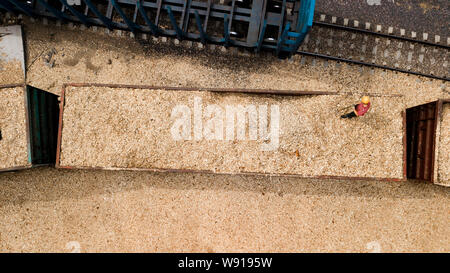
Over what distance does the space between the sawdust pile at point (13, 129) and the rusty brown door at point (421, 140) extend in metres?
6.42

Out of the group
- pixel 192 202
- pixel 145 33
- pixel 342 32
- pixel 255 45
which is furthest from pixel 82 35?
pixel 342 32

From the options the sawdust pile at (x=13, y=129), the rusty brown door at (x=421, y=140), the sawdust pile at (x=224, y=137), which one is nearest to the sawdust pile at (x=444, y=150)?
the rusty brown door at (x=421, y=140)

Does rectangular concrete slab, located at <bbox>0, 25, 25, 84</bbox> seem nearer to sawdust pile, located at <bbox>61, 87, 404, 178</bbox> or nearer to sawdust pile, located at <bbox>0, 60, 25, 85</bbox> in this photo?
sawdust pile, located at <bbox>0, 60, 25, 85</bbox>

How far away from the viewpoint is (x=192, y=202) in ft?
16.4

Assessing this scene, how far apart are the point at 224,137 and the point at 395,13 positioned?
4347 millimetres

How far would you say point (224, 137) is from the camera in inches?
169

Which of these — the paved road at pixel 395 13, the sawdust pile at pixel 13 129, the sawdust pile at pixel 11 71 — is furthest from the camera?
the paved road at pixel 395 13

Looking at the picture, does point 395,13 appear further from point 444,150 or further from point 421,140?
point 444,150

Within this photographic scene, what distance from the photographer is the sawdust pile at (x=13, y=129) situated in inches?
163

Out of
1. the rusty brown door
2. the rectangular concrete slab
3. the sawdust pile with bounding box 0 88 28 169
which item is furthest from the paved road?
the rectangular concrete slab

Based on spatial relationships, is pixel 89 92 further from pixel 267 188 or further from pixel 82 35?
pixel 267 188

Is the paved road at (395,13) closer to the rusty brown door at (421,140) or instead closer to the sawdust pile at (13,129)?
the rusty brown door at (421,140)

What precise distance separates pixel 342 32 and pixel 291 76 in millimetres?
1314

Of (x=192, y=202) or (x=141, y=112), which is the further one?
(x=192, y=202)
